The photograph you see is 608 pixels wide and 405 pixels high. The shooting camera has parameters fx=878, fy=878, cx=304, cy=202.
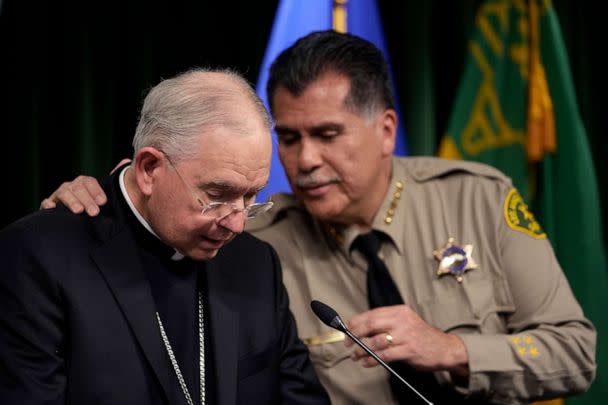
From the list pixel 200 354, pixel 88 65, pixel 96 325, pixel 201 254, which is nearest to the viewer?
pixel 96 325

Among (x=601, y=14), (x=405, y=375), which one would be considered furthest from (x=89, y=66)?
(x=601, y=14)

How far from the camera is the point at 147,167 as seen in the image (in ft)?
6.19

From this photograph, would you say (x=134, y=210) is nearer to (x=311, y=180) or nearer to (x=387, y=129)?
(x=311, y=180)

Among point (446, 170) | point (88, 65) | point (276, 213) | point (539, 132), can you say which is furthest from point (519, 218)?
point (88, 65)

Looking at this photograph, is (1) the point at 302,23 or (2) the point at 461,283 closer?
(2) the point at 461,283

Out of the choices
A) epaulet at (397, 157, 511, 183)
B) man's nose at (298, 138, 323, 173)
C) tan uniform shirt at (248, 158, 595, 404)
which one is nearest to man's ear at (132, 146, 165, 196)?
man's nose at (298, 138, 323, 173)

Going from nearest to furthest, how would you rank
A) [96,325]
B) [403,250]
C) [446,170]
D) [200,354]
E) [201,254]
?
[96,325]
[201,254]
[200,354]
[403,250]
[446,170]

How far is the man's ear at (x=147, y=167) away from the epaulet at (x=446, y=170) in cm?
113

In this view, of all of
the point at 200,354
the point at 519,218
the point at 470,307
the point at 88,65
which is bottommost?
the point at 470,307

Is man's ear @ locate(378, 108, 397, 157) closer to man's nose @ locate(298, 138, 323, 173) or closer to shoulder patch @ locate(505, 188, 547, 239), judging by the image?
man's nose @ locate(298, 138, 323, 173)

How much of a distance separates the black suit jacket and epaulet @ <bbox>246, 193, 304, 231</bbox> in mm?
659

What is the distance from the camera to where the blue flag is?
3342 mm

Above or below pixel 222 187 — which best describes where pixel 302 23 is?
above

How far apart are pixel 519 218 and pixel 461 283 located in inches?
11.1
